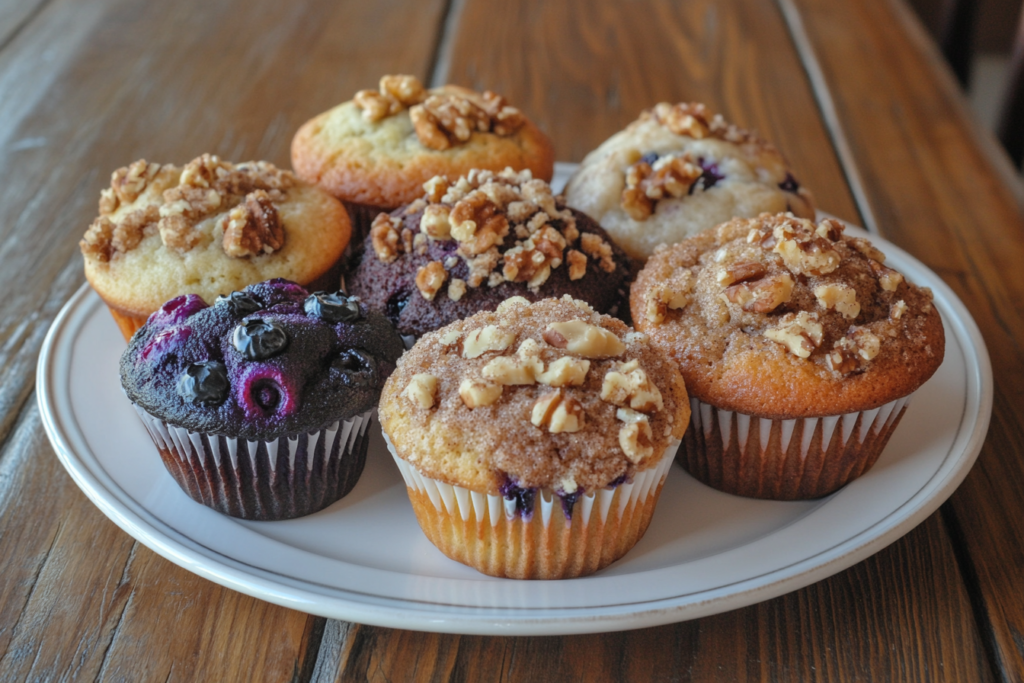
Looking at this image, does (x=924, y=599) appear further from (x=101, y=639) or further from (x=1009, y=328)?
(x=101, y=639)

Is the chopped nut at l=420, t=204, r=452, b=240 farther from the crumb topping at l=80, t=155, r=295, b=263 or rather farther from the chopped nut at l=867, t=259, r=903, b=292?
the chopped nut at l=867, t=259, r=903, b=292

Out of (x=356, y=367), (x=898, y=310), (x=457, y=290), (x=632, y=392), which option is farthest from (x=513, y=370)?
(x=898, y=310)

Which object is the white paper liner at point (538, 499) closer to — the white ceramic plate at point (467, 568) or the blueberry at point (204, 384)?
the white ceramic plate at point (467, 568)

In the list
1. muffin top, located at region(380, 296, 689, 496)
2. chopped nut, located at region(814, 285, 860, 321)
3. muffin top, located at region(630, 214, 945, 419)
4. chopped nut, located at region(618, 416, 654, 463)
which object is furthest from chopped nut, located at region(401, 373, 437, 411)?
chopped nut, located at region(814, 285, 860, 321)

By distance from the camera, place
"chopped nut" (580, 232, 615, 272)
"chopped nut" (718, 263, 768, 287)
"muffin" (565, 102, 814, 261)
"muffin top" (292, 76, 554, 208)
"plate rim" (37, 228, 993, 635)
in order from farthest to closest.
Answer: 1. "muffin top" (292, 76, 554, 208)
2. "muffin" (565, 102, 814, 261)
3. "chopped nut" (580, 232, 615, 272)
4. "chopped nut" (718, 263, 768, 287)
5. "plate rim" (37, 228, 993, 635)

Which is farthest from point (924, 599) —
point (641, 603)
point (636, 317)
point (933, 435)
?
point (636, 317)

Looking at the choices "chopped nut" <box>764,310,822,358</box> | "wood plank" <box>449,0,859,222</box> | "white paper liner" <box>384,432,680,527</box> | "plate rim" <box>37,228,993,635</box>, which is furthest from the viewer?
"wood plank" <box>449,0,859,222</box>
